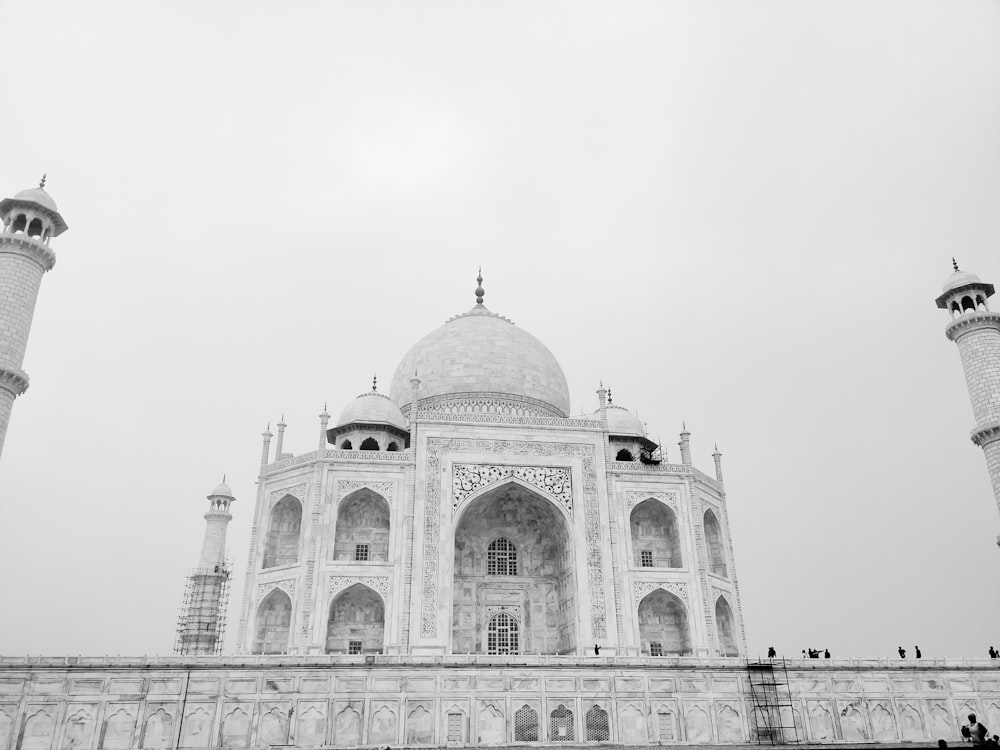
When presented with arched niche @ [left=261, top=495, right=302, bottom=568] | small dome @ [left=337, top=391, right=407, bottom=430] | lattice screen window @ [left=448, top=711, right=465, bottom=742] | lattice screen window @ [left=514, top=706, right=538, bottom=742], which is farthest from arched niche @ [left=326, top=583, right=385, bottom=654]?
lattice screen window @ [left=514, top=706, right=538, bottom=742]

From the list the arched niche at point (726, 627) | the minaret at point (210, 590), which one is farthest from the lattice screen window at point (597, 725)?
the minaret at point (210, 590)

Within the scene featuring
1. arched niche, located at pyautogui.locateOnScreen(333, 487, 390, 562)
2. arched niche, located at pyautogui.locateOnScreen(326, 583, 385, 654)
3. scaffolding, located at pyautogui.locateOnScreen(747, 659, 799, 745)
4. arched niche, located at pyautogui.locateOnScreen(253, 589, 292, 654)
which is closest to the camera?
scaffolding, located at pyautogui.locateOnScreen(747, 659, 799, 745)

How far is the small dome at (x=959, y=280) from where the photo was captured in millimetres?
22359

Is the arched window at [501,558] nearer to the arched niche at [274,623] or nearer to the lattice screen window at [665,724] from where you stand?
the arched niche at [274,623]

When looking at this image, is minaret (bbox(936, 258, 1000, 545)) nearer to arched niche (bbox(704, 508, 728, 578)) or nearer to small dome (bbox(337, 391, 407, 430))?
arched niche (bbox(704, 508, 728, 578))

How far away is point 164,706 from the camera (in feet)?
47.4

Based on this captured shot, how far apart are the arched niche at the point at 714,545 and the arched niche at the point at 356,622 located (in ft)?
33.7

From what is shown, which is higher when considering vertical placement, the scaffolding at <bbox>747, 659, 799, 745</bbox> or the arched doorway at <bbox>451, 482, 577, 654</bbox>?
the arched doorway at <bbox>451, 482, 577, 654</bbox>

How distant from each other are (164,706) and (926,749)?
14415 millimetres

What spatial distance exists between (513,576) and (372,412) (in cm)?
683

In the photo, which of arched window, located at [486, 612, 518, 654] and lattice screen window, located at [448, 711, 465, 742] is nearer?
lattice screen window, located at [448, 711, 465, 742]

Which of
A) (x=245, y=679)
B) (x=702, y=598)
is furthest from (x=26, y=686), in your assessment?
(x=702, y=598)

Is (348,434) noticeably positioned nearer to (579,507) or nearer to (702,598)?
(579,507)

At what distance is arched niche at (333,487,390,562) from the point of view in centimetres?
2264
